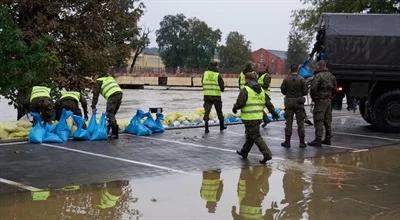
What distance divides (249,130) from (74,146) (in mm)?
3522

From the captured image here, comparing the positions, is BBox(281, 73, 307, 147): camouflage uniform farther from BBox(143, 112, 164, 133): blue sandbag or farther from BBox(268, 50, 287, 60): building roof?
BBox(268, 50, 287, 60): building roof

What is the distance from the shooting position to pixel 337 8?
3109cm

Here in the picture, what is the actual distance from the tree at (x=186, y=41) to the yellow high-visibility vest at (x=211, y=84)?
291 ft

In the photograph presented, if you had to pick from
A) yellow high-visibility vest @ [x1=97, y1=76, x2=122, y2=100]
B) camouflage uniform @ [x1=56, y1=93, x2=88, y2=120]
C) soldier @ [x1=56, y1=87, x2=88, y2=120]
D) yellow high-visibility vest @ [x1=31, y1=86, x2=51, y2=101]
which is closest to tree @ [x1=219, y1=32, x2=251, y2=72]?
soldier @ [x1=56, y1=87, x2=88, y2=120]

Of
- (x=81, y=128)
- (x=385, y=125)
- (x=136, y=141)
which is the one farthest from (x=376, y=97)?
(x=81, y=128)

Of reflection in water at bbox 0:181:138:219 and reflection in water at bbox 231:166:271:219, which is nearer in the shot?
reflection in water at bbox 0:181:138:219

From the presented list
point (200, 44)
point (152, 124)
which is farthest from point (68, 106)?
point (200, 44)

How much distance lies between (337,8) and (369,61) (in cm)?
1716

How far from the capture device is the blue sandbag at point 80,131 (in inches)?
469

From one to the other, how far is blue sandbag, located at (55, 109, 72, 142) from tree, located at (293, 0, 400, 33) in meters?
20.9

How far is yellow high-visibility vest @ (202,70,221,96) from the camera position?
44.9 ft

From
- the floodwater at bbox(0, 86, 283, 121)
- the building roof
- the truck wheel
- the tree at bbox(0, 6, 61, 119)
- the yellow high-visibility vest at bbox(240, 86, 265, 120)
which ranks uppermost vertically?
the building roof

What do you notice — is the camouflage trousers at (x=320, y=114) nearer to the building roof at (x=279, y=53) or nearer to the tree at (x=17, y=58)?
the tree at (x=17, y=58)

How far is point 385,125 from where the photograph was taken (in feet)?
49.1
